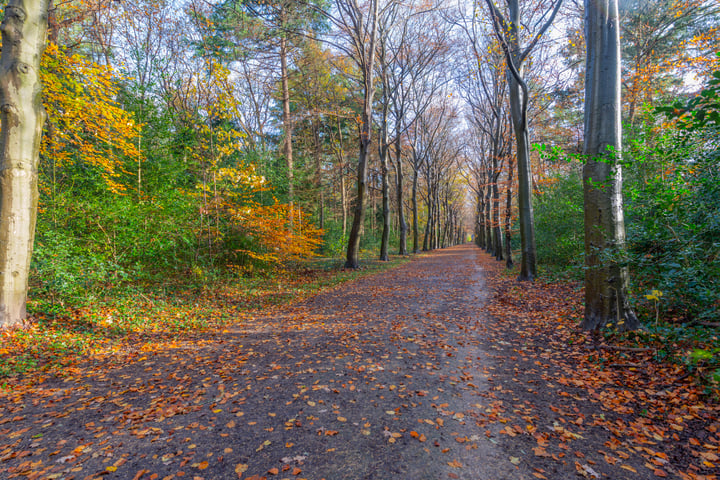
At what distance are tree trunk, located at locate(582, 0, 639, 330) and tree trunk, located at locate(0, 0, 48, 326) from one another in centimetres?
943

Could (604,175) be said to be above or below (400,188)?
below

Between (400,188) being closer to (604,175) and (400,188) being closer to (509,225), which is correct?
(509,225)

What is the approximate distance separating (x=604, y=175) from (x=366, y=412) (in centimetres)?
501

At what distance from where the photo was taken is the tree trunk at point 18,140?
5.21 meters

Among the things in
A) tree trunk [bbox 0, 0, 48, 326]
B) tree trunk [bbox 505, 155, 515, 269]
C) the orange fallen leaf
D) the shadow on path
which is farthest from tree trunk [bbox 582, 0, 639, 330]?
tree trunk [bbox 505, 155, 515, 269]

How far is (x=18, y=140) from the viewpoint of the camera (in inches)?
209

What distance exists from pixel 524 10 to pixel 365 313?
12696 millimetres

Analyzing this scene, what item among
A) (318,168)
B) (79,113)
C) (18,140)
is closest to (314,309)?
(18,140)

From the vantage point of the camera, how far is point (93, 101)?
27.0 ft

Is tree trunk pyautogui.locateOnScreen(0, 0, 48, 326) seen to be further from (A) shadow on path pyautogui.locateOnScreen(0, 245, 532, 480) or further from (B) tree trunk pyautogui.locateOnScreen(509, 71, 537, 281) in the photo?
(B) tree trunk pyautogui.locateOnScreen(509, 71, 537, 281)

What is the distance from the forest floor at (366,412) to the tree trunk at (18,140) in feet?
7.34

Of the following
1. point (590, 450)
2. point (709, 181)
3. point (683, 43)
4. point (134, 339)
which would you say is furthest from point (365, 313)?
A: point (683, 43)

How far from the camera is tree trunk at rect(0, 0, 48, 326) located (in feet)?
17.1

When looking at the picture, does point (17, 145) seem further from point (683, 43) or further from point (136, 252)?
point (683, 43)
